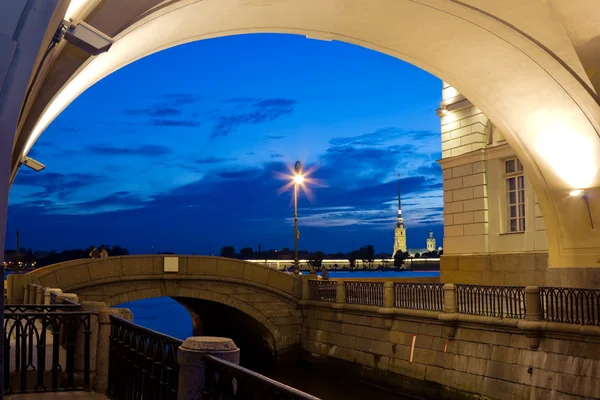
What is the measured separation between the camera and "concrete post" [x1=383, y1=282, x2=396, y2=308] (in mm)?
21297

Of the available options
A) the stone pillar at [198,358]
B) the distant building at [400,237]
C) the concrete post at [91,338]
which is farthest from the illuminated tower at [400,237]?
the stone pillar at [198,358]

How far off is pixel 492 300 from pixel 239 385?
44.7 ft

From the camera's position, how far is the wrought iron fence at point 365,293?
2225 centimetres

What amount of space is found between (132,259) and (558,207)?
14159 mm

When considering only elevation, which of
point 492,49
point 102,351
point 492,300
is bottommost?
point 102,351

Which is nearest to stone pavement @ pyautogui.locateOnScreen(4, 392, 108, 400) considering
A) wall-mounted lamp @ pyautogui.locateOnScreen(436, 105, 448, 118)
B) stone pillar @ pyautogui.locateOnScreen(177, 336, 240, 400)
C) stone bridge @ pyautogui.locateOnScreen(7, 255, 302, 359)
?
stone pillar @ pyautogui.locateOnScreen(177, 336, 240, 400)

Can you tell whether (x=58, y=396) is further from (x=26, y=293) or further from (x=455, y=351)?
(x=26, y=293)

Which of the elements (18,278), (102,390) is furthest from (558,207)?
(18,278)

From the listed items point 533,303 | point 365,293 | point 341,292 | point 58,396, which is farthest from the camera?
point 341,292

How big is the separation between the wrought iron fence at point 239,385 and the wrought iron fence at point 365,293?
1720cm

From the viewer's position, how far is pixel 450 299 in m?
18.4

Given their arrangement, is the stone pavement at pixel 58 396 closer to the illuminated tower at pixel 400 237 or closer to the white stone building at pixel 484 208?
the white stone building at pixel 484 208

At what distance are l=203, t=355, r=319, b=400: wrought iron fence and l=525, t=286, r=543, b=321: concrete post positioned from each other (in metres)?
11.8

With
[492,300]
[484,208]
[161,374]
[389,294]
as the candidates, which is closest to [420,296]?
[389,294]
